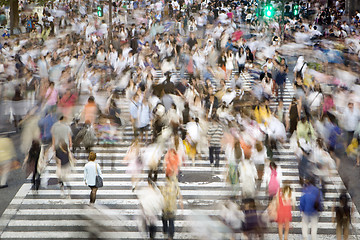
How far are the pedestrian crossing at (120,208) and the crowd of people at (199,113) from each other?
36cm

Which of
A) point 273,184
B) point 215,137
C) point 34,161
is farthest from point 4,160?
point 273,184

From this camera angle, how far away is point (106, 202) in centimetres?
1342

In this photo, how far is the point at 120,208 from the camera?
13109mm

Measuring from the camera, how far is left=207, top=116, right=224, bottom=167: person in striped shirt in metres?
15.6

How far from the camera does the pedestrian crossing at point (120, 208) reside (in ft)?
38.6

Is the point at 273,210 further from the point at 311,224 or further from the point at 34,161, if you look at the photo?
the point at 34,161

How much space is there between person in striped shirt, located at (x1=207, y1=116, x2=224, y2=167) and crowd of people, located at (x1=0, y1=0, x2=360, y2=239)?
0.03m

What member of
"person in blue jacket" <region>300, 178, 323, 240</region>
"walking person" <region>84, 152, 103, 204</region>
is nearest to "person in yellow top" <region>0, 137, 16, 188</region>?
"walking person" <region>84, 152, 103, 204</region>

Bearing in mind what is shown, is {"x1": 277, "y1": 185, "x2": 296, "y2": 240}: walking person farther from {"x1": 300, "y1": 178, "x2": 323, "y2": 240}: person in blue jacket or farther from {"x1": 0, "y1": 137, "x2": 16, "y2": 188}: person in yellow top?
{"x1": 0, "y1": 137, "x2": 16, "y2": 188}: person in yellow top

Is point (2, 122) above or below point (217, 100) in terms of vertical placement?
below

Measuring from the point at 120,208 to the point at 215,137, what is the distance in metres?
4.03

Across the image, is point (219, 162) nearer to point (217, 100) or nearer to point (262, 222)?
point (217, 100)

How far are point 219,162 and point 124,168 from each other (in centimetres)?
256

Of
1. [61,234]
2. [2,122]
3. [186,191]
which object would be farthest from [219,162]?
[2,122]
